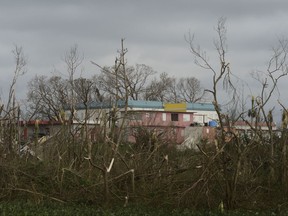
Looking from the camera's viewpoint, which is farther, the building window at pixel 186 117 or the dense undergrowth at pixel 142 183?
the building window at pixel 186 117

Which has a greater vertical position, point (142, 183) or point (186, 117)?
point (186, 117)

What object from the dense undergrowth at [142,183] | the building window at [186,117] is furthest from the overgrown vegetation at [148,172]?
the building window at [186,117]

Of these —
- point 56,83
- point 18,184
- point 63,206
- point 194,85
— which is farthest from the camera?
point 194,85

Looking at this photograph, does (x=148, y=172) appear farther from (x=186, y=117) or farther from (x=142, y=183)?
(x=186, y=117)

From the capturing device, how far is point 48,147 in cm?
1497

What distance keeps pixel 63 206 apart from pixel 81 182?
65.7 inches

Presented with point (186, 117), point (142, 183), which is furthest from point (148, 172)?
point (186, 117)

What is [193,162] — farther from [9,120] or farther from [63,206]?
[9,120]

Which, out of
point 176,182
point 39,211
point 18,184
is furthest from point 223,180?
point 18,184

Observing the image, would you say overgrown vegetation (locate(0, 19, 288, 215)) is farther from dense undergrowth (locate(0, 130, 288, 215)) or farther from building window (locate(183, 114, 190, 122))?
building window (locate(183, 114, 190, 122))

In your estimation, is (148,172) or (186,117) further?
(186,117)

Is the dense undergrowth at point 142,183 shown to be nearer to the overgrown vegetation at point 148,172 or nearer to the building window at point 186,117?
the overgrown vegetation at point 148,172

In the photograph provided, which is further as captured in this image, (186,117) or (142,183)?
(186,117)

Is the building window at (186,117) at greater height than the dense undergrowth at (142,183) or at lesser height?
greater
